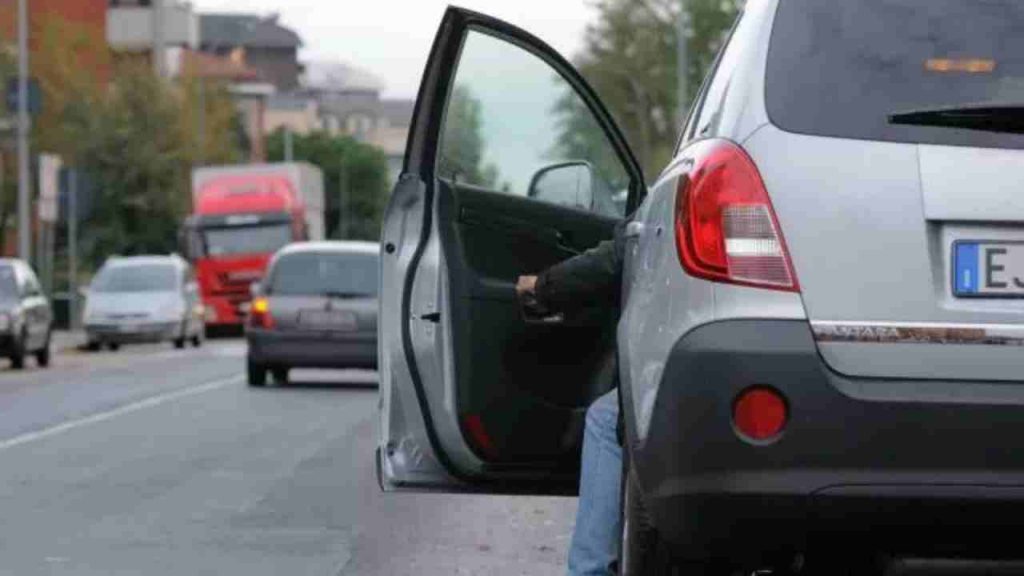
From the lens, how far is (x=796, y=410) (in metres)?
5.22

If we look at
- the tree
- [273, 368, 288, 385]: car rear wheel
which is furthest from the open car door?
the tree

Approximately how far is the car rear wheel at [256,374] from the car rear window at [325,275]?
2.55ft

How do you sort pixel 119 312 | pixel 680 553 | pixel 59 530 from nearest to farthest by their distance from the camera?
1. pixel 680 553
2. pixel 59 530
3. pixel 119 312

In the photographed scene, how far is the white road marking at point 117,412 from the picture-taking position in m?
16.6

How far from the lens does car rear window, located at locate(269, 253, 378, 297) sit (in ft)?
80.0

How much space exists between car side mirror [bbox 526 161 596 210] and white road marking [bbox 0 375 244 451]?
27.5 ft

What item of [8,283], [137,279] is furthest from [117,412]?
[137,279]

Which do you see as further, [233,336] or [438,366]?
[233,336]

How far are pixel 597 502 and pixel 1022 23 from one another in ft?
6.17

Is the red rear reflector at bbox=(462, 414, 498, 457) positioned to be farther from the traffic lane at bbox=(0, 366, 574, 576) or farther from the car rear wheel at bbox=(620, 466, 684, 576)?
the traffic lane at bbox=(0, 366, 574, 576)

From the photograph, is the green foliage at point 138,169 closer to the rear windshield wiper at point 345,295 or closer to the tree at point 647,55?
the tree at point 647,55

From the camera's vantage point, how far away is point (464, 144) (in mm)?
7957

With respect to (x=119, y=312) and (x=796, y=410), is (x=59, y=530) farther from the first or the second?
(x=119, y=312)

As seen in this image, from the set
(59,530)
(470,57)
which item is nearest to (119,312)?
(59,530)
